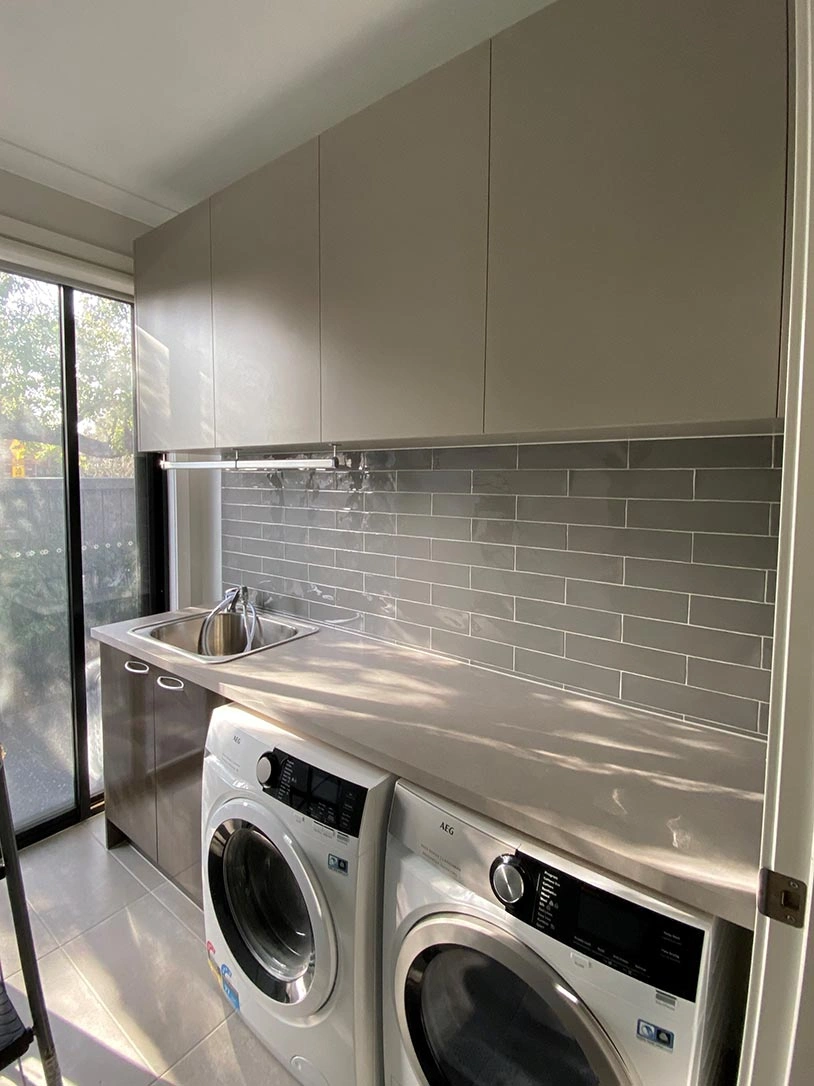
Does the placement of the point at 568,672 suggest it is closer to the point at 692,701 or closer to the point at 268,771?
the point at 692,701

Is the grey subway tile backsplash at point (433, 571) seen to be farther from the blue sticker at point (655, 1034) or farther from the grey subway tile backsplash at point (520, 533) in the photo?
the blue sticker at point (655, 1034)

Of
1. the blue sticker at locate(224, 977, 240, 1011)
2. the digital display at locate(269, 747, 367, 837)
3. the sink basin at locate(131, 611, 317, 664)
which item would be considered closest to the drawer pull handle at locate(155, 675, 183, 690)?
the sink basin at locate(131, 611, 317, 664)

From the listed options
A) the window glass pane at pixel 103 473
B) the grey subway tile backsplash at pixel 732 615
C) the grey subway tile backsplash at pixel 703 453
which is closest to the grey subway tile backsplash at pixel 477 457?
the grey subway tile backsplash at pixel 703 453

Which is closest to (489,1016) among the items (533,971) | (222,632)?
(533,971)

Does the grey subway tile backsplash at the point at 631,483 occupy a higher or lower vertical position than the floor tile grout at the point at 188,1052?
higher

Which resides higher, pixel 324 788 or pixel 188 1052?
pixel 324 788

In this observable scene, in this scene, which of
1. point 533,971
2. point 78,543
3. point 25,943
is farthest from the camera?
point 78,543

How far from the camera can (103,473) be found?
7.47 feet

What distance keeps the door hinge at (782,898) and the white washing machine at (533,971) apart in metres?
0.21

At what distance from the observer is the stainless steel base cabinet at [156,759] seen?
1.65 meters

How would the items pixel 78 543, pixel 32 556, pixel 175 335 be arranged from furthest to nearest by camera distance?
1. pixel 78 543
2. pixel 32 556
3. pixel 175 335

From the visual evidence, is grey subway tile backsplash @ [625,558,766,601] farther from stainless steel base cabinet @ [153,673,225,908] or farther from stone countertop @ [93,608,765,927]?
stainless steel base cabinet @ [153,673,225,908]

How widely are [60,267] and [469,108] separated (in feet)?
5.33

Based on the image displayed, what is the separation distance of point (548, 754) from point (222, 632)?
5.18 feet
